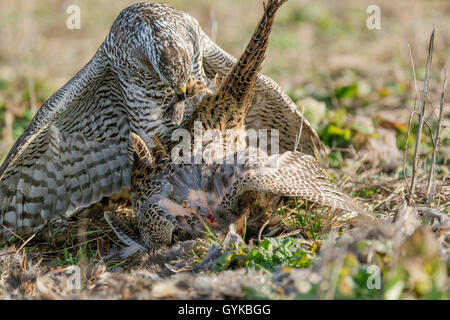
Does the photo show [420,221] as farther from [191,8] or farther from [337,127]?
[191,8]

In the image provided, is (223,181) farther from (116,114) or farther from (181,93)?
(116,114)

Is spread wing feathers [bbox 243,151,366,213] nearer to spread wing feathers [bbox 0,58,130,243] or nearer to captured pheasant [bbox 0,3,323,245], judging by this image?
captured pheasant [bbox 0,3,323,245]

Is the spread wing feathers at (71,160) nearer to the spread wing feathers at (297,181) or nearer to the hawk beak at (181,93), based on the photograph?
the hawk beak at (181,93)

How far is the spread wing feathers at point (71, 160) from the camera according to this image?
14.4 ft

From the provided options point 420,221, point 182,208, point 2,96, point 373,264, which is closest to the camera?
point 373,264

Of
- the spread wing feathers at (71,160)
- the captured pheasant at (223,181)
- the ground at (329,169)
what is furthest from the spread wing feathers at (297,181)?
the spread wing feathers at (71,160)

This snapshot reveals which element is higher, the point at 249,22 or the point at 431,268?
the point at 249,22

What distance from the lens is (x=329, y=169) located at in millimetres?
5285

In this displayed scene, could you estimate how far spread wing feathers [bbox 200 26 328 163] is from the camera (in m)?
4.43

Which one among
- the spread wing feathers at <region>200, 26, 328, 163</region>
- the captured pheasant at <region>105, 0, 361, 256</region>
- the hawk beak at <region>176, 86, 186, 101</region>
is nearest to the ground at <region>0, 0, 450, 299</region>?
the captured pheasant at <region>105, 0, 361, 256</region>
